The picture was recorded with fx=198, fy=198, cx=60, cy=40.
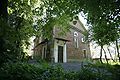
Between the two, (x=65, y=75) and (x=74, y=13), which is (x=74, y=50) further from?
(x=65, y=75)

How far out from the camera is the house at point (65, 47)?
1012 inches

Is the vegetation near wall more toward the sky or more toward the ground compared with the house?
more toward the ground

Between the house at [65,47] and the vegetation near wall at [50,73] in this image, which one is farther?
the house at [65,47]

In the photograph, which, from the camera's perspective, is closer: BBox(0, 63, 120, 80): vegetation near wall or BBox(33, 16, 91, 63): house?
BBox(0, 63, 120, 80): vegetation near wall

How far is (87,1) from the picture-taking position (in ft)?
23.1

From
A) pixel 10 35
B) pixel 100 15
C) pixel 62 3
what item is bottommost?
pixel 10 35

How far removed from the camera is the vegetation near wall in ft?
16.1

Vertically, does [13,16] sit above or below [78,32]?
below

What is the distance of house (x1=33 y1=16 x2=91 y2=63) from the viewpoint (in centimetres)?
2570

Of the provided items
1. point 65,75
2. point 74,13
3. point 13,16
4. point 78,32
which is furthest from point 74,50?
point 65,75

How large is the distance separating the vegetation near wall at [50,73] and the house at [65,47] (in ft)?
57.7

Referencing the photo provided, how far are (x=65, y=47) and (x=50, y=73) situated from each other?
2167cm

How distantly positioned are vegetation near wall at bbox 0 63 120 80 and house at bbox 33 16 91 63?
17592mm

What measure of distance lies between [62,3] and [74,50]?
1951 centimetres
